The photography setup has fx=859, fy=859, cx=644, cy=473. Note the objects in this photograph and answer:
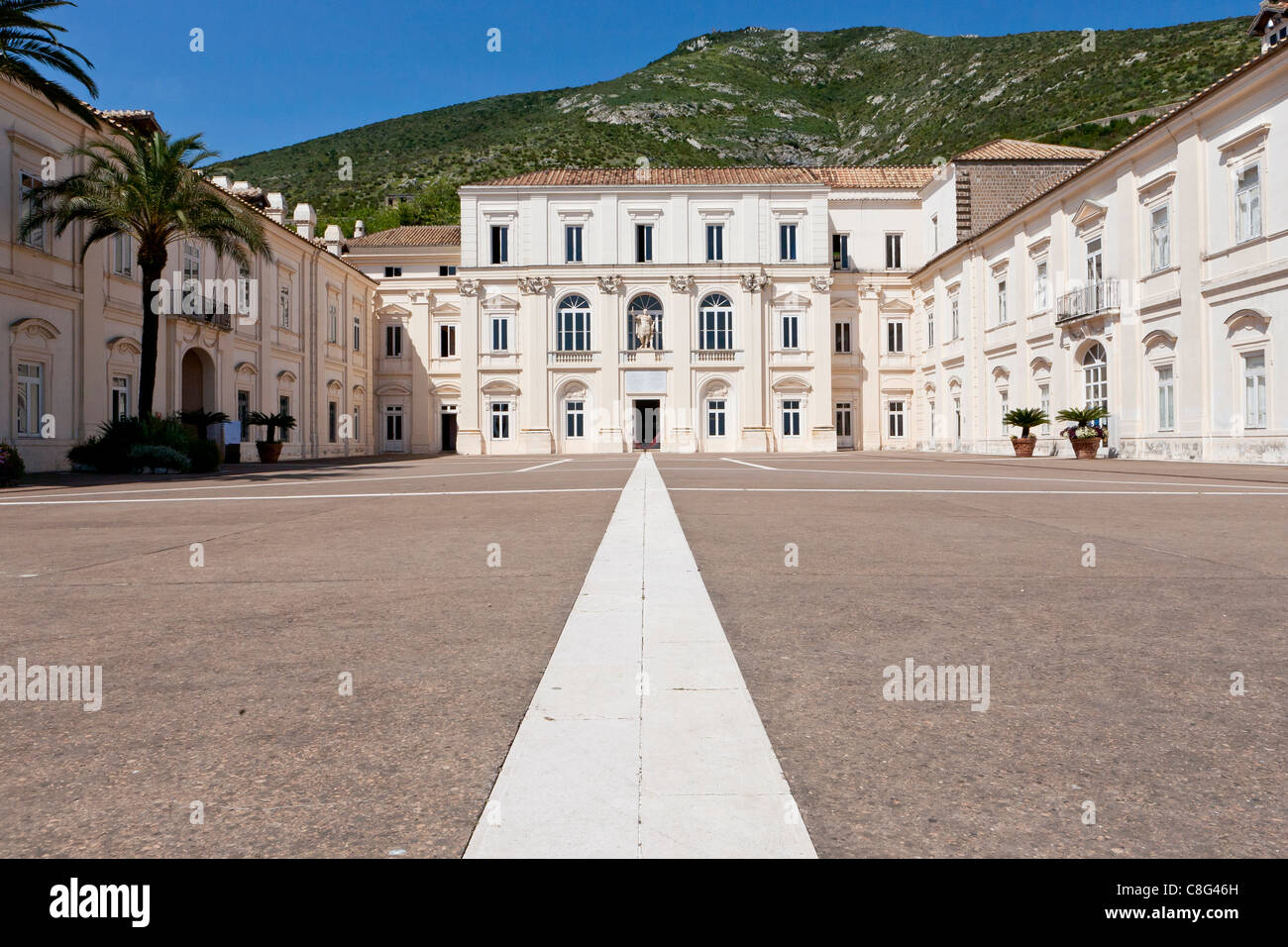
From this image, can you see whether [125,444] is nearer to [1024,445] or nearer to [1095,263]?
[1024,445]

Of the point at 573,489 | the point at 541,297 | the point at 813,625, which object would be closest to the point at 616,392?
the point at 541,297

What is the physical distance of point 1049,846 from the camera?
5.72ft

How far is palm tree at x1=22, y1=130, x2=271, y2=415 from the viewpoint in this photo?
2070 centimetres

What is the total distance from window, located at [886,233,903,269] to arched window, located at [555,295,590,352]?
16.8 m

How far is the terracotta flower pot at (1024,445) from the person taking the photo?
29.2 meters

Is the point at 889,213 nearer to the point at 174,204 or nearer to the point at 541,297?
the point at 541,297

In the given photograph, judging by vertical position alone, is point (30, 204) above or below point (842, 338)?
below

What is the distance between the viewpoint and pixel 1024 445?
2931 cm

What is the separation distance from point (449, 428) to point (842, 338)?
72.2 ft

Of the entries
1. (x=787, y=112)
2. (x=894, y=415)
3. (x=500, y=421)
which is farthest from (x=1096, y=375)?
(x=787, y=112)

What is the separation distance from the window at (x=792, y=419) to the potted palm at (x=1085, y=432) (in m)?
18.6

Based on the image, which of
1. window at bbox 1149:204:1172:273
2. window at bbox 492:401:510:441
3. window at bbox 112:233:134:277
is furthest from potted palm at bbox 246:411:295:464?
window at bbox 1149:204:1172:273

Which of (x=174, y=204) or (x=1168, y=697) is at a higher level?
(x=174, y=204)
